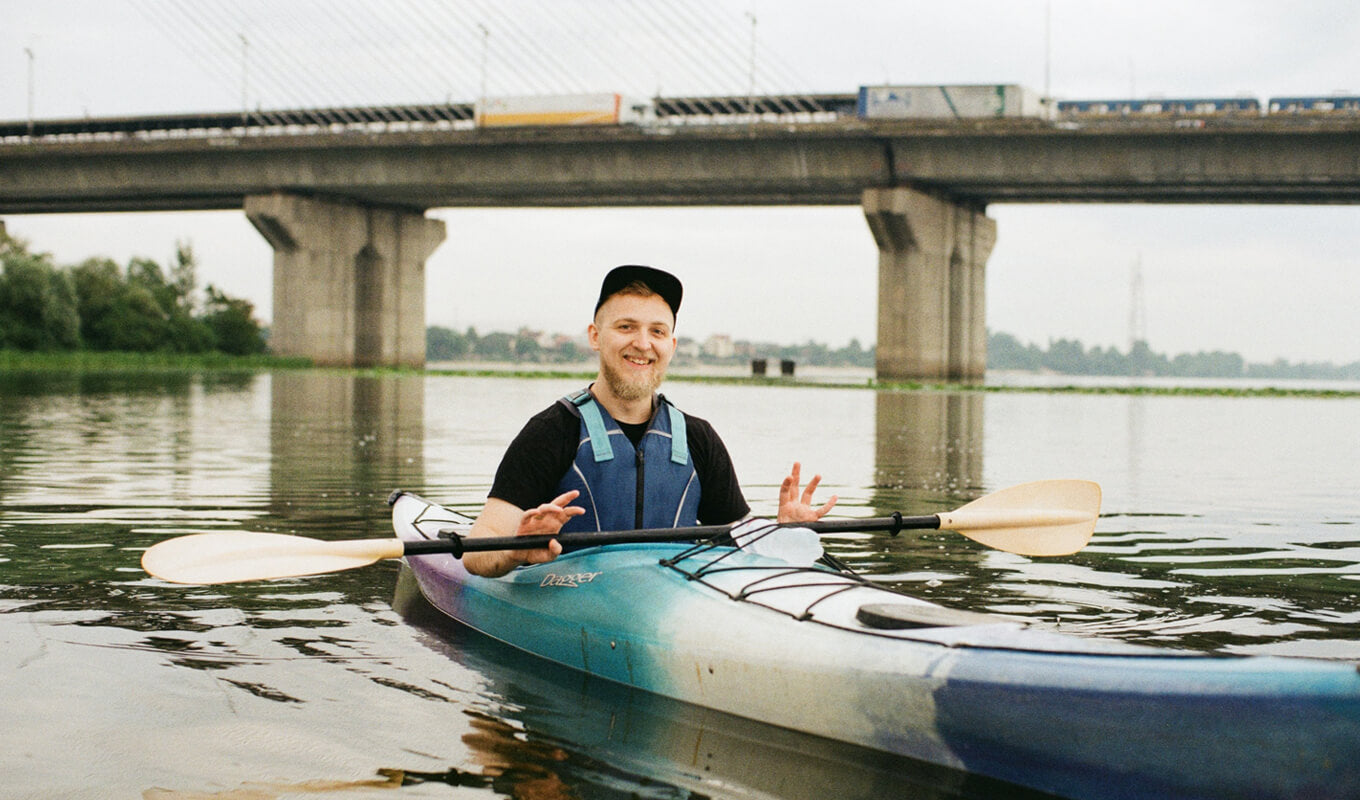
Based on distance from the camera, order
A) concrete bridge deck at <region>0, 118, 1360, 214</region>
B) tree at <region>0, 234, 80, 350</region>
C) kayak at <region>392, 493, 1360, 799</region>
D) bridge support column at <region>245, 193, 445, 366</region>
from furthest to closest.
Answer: tree at <region>0, 234, 80, 350</region> < bridge support column at <region>245, 193, 445, 366</region> < concrete bridge deck at <region>0, 118, 1360, 214</region> < kayak at <region>392, 493, 1360, 799</region>

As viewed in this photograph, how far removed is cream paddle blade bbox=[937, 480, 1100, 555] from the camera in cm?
600

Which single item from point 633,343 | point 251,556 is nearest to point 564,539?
point 633,343

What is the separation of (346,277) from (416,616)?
5264 centimetres

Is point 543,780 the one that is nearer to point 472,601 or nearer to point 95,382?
point 472,601

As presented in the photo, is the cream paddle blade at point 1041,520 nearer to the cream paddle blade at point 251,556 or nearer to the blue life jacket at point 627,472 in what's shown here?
the blue life jacket at point 627,472

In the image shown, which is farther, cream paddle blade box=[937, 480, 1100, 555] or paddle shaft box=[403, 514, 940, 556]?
cream paddle blade box=[937, 480, 1100, 555]

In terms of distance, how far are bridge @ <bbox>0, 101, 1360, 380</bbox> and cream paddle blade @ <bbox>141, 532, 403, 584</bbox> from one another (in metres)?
38.6

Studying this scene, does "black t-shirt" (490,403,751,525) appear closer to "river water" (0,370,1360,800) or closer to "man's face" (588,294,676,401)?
"man's face" (588,294,676,401)

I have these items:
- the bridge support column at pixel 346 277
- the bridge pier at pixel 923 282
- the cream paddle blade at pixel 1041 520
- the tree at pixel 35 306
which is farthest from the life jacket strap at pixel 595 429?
the tree at pixel 35 306

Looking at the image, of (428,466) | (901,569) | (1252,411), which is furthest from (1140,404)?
(901,569)

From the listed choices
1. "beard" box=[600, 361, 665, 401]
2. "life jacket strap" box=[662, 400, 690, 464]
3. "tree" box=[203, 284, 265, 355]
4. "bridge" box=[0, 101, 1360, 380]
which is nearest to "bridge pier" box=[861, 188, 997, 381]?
"bridge" box=[0, 101, 1360, 380]

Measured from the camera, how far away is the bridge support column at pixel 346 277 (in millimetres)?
53250

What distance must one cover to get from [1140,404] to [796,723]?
33426 millimetres

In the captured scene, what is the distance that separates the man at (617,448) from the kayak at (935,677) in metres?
0.24
